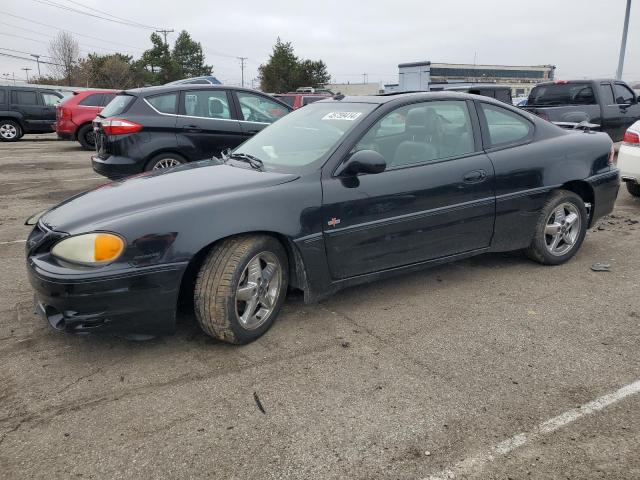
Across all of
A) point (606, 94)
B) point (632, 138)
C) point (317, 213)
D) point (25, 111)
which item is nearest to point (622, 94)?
point (606, 94)

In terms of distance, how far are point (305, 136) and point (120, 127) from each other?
409 cm

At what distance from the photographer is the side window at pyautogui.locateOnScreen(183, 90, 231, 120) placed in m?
7.50

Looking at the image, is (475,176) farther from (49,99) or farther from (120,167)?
(49,99)

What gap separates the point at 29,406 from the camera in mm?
2688

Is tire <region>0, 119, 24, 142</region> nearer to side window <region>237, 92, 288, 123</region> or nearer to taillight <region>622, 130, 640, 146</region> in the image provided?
side window <region>237, 92, 288, 123</region>

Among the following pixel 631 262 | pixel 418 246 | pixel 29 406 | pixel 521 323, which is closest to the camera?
A: pixel 29 406

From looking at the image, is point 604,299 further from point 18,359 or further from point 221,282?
point 18,359

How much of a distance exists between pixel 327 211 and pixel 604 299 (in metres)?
2.27

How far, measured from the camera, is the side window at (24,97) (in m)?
17.0

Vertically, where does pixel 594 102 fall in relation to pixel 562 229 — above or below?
above

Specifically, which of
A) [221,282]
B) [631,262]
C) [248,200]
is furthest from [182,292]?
[631,262]

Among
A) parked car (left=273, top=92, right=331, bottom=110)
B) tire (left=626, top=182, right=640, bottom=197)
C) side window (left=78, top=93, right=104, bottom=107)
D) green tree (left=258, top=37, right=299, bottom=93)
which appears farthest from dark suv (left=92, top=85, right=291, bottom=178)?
green tree (left=258, top=37, right=299, bottom=93)

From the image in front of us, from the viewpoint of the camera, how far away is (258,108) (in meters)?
7.92

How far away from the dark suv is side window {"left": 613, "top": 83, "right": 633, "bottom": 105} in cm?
786
